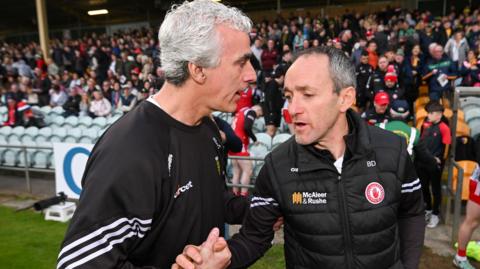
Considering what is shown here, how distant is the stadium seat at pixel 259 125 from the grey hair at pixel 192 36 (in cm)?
678

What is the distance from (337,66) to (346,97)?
155mm

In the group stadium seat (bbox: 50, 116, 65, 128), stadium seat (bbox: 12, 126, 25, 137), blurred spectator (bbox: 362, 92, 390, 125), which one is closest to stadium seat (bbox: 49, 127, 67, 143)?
stadium seat (bbox: 12, 126, 25, 137)

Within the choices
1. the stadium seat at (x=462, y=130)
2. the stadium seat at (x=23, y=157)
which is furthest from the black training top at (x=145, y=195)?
the stadium seat at (x=23, y=157)

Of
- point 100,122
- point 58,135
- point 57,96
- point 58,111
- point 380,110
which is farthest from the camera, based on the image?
point 57,96

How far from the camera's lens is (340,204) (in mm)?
1806

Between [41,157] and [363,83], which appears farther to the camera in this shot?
[41,157]

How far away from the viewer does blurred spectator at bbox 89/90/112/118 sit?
442 inches

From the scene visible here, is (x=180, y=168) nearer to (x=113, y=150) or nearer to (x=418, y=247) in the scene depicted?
(x=113, y=150)

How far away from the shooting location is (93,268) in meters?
1.35

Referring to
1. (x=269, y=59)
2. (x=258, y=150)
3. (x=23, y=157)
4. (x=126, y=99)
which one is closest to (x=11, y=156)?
(x=23, y=157)

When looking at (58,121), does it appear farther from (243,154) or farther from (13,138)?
(243,154)

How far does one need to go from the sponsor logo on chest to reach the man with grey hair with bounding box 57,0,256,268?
1.16ft

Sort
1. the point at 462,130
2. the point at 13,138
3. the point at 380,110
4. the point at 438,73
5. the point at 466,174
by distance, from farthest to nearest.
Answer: the point at 13,138, the point at 438,73, the point at 462,130, the point at 380,110, the point at 466,174

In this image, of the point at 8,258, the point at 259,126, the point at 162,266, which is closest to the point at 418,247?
the point at 162,266
